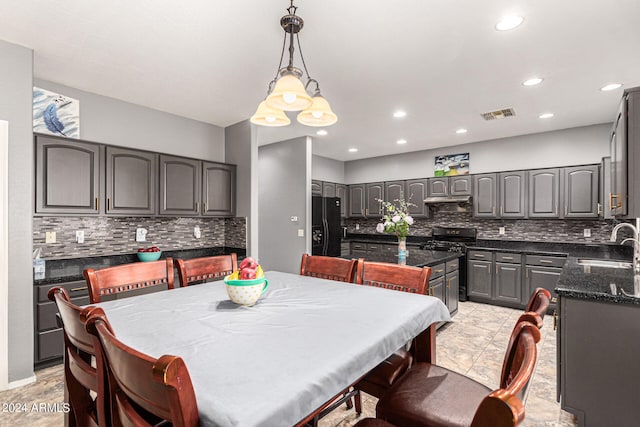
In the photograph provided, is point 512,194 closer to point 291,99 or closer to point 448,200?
point 448,200

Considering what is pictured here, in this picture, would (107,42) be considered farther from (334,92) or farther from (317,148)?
(317,148)

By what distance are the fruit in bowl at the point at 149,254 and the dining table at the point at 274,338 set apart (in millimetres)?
1870

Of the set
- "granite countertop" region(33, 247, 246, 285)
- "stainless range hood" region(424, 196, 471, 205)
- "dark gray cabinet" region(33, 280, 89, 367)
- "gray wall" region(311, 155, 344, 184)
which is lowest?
"dark gray cabinet" region(33, 280, 89, 367)

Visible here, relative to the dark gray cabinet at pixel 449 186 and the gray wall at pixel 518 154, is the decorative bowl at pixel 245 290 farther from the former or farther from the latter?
the gray wall at pixel 518 154

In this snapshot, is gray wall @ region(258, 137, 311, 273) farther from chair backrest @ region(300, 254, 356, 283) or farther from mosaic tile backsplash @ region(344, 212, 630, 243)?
chair backrest @ region(300, 254, 356, 283)

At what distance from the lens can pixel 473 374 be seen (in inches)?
105

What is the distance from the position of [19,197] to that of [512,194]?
576cm

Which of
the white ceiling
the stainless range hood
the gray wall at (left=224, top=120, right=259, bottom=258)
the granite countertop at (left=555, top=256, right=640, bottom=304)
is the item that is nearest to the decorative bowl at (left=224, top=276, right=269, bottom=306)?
the white ceiling

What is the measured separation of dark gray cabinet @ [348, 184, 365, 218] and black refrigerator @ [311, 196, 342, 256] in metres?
1.10

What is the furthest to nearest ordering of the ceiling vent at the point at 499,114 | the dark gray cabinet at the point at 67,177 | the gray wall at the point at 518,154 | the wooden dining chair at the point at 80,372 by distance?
the gray wall at the point at 518,154 < the ceiling vent at the point at 499,114 < the dark gray cabinet at the point at 67,177 < the wooden dining chair at the point at 80,372

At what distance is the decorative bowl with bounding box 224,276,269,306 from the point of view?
5.02 feet

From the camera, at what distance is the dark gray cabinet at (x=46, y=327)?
104 inches

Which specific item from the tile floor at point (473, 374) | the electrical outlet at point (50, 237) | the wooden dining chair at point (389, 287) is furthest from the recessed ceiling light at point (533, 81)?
the electrical outlet at point (50, 237)

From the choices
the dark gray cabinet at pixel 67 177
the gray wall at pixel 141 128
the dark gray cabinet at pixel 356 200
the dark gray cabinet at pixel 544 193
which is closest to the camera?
the dark gray cabinet at pixel 67 177
